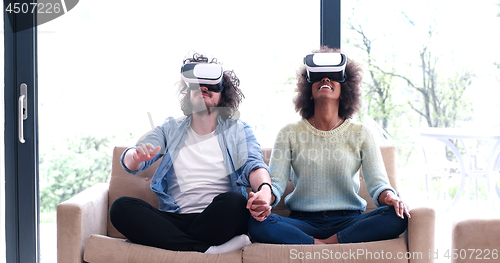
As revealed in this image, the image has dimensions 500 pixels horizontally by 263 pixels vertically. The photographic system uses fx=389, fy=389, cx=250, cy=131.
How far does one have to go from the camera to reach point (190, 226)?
1.58 metres

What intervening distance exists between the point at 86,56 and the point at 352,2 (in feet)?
5.11

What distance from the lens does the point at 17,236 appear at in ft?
7.13

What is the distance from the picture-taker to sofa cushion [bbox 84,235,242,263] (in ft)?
4.82

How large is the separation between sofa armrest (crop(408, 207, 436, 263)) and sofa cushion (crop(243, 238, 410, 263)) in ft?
0.07

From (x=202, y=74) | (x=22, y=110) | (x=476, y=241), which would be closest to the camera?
(x=476, y=241)

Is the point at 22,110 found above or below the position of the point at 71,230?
above

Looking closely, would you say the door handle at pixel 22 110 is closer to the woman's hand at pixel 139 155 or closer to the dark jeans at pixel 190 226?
the woman's hand at pixel 139 155

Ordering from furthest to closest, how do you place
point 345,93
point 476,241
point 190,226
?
1. point 345,93
2. point 190,226
3. point 476,241

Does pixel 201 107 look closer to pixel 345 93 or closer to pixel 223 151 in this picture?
pixel 223 151

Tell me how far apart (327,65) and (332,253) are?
2.64ft

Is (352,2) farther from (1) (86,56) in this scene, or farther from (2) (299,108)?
(1) (86,56)

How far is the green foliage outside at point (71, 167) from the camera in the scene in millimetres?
2291

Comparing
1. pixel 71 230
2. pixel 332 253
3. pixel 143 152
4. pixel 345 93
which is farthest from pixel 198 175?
pixel 345 93

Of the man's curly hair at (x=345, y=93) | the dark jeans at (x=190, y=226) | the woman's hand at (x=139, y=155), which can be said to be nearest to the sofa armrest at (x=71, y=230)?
the dark jeans at (x=190, y=226)
